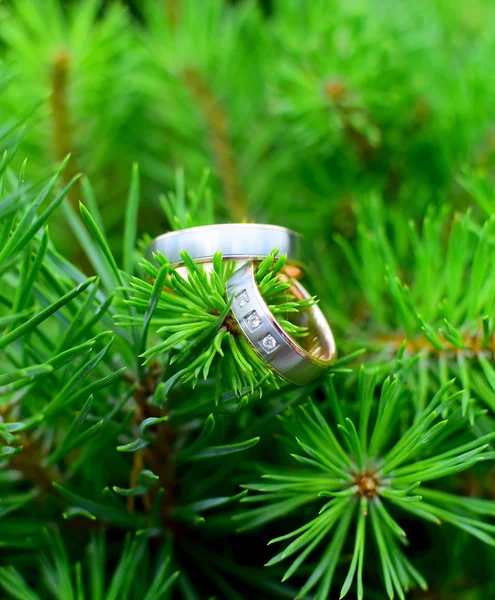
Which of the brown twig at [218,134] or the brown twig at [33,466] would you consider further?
the brown twig at [218,134]

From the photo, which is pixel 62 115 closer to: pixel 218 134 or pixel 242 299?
pixel 218 134

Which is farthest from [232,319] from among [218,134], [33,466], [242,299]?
[218,134]

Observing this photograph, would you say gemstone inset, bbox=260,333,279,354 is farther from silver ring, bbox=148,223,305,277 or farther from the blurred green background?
the blurred green background

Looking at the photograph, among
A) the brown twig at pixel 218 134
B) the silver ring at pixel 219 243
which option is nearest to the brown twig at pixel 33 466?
the silver ring at pixel 219 243

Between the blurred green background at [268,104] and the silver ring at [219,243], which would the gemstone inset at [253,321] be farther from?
the blurred green background at [268,104]

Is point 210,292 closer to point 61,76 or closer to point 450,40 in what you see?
point 61,76

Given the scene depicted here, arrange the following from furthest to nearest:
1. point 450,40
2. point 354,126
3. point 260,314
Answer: point 450,40
point 354,126
point 260,314

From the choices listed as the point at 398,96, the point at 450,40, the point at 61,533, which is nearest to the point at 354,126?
the point at 398,96
